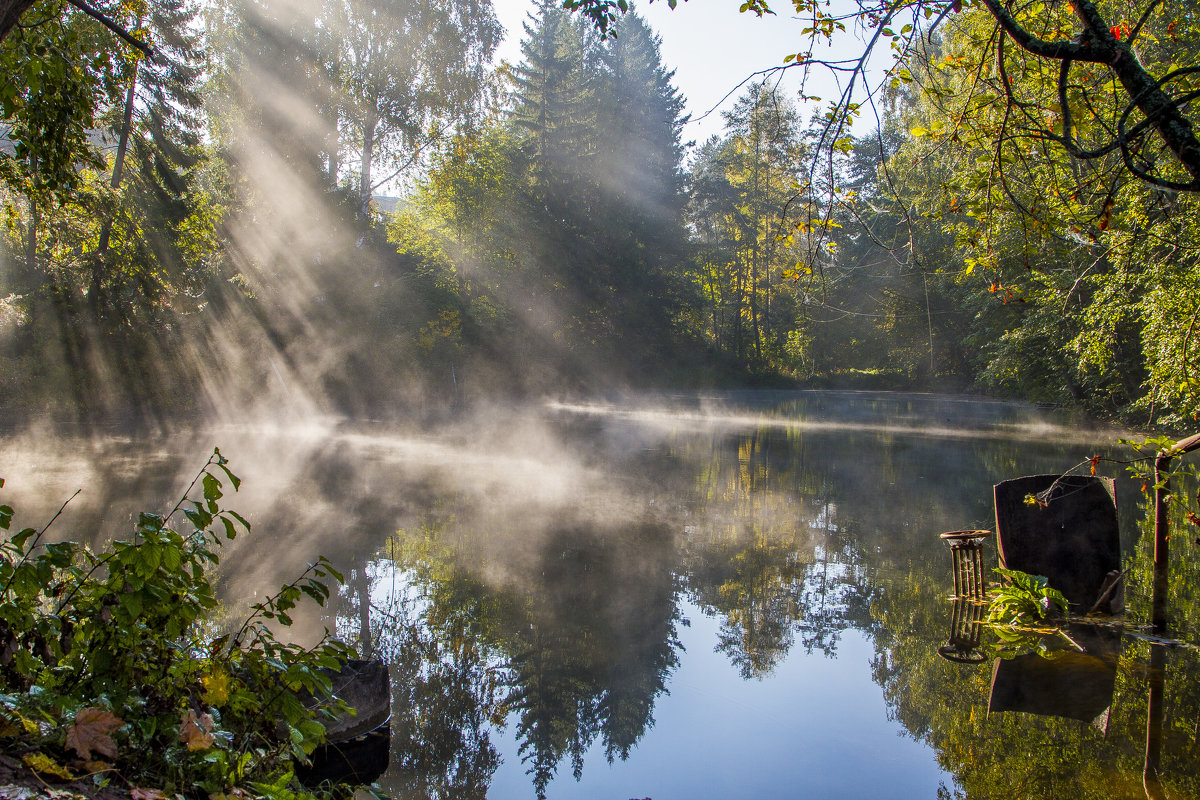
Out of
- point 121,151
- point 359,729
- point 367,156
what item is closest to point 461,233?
point 367,156

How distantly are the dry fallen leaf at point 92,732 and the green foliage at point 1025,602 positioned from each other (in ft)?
21.3

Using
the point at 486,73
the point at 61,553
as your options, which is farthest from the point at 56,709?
the point at 486,73

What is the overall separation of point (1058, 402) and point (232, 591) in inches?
981

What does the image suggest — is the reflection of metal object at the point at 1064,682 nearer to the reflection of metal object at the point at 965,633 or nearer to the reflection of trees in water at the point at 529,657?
the reflection of metal object at the point at 965,633

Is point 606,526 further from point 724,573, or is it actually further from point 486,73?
point 486,73

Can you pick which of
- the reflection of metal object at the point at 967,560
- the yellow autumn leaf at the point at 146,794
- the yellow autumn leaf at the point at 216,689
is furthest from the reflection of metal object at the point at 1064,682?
the yellow autumn leaf at the point at 146,794

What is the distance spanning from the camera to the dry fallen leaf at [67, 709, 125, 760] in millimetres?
2152

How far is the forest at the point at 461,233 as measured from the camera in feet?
34.4

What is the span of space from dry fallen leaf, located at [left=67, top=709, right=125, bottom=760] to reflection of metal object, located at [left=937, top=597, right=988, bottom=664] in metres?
5.56

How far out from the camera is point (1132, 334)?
763 inches

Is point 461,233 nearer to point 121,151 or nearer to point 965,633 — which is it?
point 121,151

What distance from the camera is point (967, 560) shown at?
7.00 m

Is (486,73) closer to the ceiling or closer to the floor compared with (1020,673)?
closer to the ceiling

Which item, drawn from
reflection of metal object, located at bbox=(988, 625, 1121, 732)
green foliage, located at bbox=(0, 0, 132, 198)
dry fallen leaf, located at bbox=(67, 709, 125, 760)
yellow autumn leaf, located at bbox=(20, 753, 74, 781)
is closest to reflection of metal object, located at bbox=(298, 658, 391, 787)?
dry fallen leaf, located at bbox=(67, 709, 125, 760)
